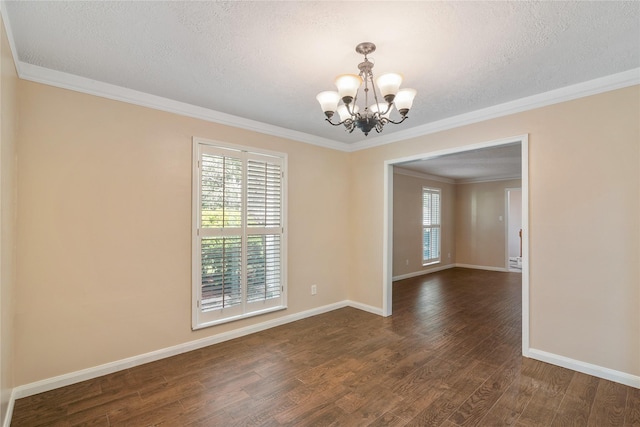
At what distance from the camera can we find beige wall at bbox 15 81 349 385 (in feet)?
7.93

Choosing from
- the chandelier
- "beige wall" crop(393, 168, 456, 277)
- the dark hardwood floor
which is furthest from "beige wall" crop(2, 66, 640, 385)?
"beige wall" crop(393, 168, 456, 277)

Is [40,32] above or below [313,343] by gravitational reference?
above

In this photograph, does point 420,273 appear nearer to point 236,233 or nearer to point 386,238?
point 386,238

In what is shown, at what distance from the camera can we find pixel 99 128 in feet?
8.89

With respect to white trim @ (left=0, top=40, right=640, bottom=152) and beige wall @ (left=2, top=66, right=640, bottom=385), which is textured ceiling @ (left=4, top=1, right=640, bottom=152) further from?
beige wall @ (left=2, top=66, right=640, bottom=385)

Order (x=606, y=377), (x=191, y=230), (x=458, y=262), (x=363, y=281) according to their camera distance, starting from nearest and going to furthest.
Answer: (x=606, y=377) < (x=191, y=230) < (x=363, y=281) < (x=458, y=262)

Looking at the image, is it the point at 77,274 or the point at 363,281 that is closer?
the point at 77,274

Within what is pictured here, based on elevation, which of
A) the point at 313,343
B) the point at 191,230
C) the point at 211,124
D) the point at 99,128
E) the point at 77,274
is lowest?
the point at 313,343

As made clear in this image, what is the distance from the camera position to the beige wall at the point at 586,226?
2.49m

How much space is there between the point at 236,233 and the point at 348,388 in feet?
6.50

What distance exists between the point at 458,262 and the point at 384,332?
20.1ft

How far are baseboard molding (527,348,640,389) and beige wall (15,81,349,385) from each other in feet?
10.4

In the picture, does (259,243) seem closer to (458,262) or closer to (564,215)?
(564,215)

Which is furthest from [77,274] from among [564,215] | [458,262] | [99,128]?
[458,262]
